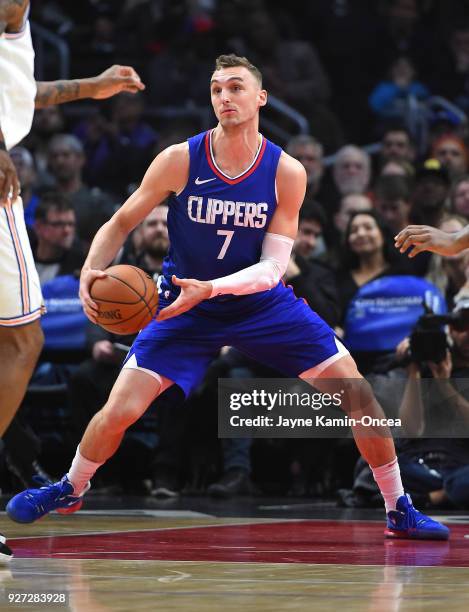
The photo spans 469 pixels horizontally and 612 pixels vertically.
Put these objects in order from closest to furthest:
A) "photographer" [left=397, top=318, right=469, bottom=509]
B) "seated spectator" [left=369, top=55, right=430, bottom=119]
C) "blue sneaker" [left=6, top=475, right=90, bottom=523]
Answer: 1. "blue sneaker" [left=6, top=475, right=90, bottom=523]
2. "photographer" [left=397, top=318, right=469, bottom=509]
3. "seated spectator" [left=369, top=55, right=430, bottom=119]

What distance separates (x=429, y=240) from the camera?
5.39 m

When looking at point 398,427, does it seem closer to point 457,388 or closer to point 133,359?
point 457,388

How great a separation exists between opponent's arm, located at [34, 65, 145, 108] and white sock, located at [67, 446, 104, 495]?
61.7 inches

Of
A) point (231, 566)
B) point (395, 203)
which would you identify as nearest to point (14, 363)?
point (231, 566)

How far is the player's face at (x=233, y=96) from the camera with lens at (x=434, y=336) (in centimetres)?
277

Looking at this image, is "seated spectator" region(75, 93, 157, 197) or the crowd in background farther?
"seated spectator" region(75, 93, 157, 197)

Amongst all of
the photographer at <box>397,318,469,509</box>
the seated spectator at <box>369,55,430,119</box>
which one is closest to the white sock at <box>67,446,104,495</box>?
the photographer at <box>397,318,469,509</box>

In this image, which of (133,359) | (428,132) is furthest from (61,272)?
(428,132)

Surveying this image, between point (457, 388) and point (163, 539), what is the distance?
9.24ft

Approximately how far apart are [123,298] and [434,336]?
11.0 feet

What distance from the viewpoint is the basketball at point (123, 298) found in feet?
17.0

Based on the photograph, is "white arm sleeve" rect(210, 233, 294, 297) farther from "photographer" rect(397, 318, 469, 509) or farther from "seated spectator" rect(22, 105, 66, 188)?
"seated spectator" rect(22, 105, 66, 188)

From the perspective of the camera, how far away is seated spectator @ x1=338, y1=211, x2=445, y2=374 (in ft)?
29.6

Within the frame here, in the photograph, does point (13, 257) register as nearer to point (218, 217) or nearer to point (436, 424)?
point (218, 217)
